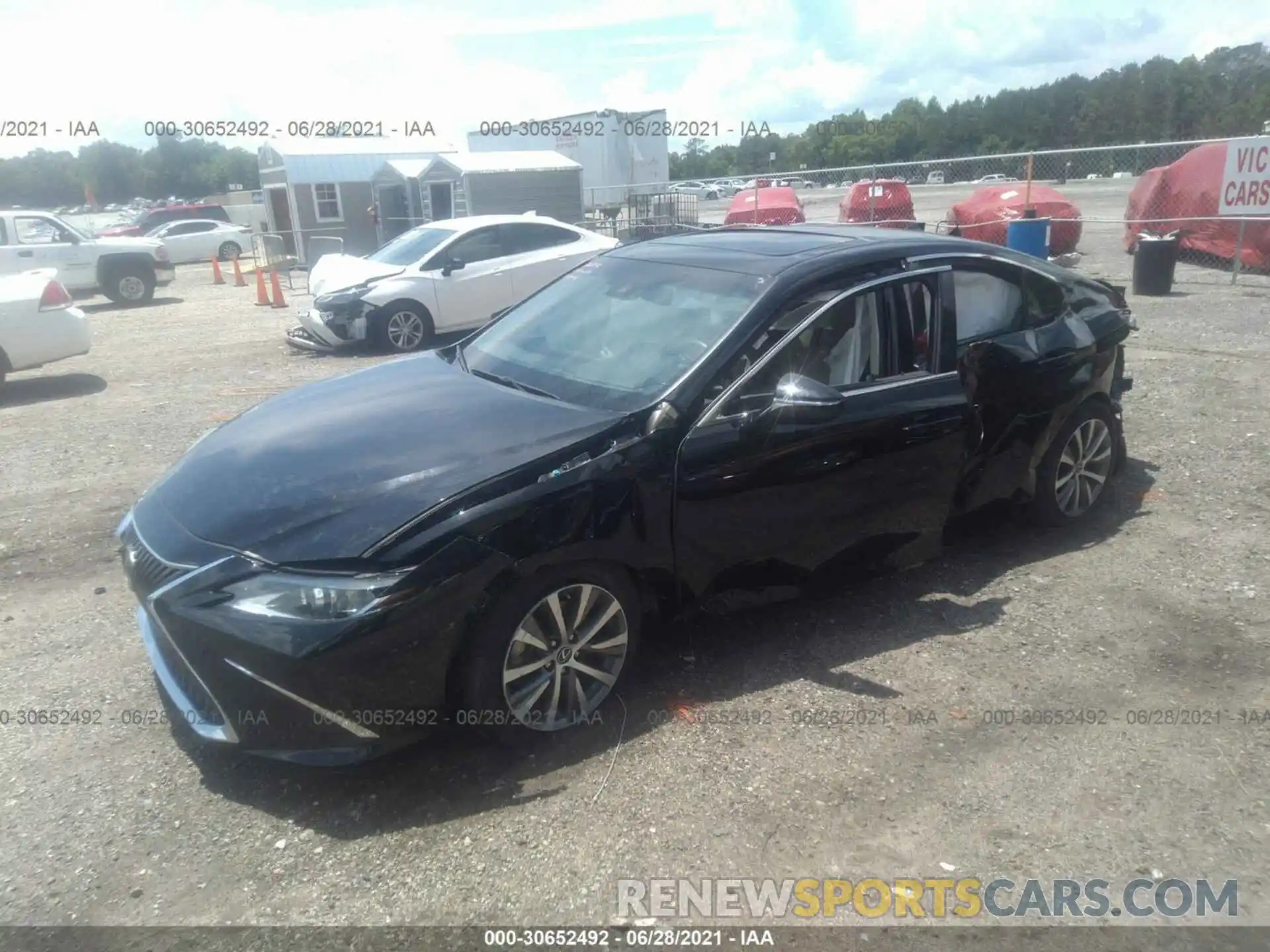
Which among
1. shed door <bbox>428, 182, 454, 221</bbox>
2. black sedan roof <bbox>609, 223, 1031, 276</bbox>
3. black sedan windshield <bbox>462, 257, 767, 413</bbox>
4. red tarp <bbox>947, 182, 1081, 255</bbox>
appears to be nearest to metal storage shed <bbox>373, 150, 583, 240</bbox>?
shed door <bbox>428, 182, 454, 221</bbox>

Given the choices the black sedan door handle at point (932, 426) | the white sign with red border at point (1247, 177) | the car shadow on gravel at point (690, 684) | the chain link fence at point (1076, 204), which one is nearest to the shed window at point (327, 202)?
the chain link fence at point (1076, 204)

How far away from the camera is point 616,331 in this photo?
4363 millimetres

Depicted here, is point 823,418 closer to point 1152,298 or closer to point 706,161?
point 1152,298

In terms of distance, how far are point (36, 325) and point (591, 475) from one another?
894 centimetres

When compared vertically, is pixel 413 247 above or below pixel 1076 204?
above

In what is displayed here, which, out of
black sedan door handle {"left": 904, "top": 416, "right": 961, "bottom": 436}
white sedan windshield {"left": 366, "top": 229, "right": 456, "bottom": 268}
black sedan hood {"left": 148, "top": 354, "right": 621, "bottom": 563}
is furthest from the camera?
white sedan windshield {"left": 366, "top": 229, "right": 456, "bottom": 268}

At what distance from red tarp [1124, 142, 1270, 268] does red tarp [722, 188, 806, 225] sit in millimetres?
6745

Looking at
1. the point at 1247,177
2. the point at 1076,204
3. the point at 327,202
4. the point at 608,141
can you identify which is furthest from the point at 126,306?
the point at 1247,177

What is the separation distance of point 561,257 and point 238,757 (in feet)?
32.5

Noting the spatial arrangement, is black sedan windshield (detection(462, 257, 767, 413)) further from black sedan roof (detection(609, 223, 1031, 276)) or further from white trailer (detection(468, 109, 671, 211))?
white trailer (detection(468, 109, 671, 211))

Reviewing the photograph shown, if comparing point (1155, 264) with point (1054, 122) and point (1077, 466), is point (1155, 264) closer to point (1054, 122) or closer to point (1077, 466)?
point (1077, 466)

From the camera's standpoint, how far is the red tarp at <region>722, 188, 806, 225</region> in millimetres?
20656

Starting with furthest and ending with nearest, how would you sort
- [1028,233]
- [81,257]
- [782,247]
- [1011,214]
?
1. [81,257]
2. [1011,214]
3. [1028,233]
4. [782,247]

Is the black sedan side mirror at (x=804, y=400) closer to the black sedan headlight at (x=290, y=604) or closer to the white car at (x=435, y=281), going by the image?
the black sedan headlight at (x=290, y=604)
